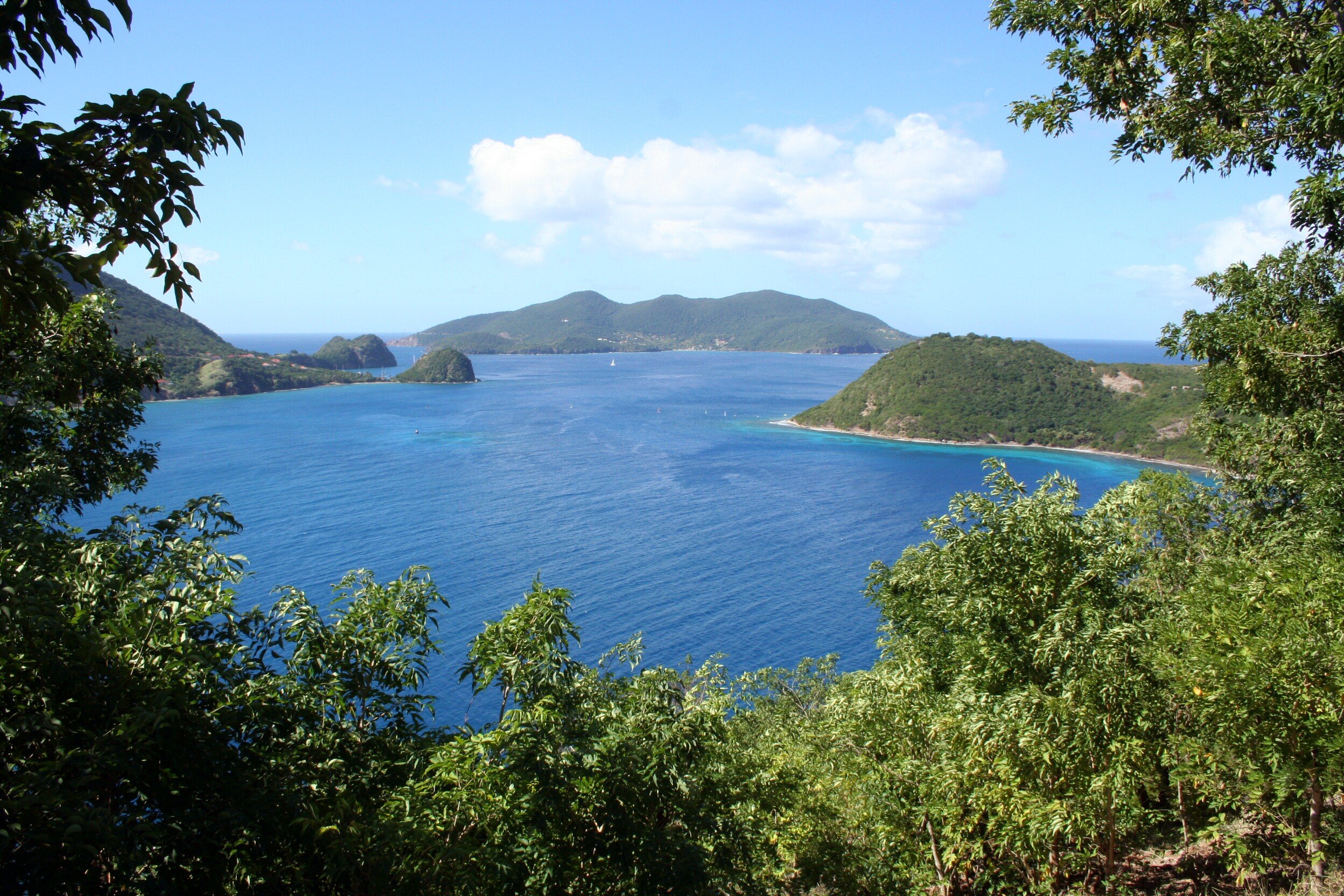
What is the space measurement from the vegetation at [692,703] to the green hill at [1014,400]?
8344 cm

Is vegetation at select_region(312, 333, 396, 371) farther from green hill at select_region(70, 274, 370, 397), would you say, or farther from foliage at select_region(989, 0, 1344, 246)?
foliage at select_region(989, 0, 1344, 246)

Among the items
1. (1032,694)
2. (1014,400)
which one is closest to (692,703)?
(1032,694)

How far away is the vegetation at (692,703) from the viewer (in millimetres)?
4168

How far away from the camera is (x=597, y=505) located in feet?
182

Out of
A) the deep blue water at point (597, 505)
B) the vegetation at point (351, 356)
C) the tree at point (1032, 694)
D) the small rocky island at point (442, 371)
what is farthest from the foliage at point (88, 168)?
the vegetation at point (351, 356)

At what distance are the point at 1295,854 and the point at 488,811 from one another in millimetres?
8203

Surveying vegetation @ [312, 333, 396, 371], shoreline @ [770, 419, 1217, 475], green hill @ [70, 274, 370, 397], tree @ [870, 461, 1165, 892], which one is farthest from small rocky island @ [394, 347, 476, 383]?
tree @ [870, 461, 1165, 892]

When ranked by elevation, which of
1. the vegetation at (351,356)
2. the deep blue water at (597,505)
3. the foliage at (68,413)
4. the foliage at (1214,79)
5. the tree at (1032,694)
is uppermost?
the vegetation at (351,356)

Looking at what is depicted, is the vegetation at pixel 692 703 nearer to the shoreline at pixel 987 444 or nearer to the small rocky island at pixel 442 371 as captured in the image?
the shoreline at pixel 987 444

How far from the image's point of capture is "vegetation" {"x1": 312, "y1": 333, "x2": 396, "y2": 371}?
176 metres

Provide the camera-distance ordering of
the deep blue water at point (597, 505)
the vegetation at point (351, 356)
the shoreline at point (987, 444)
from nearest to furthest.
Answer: the deep blue water at point (597, 505), the shoreline at point (987, 444), the vegetation at point (351, 356)

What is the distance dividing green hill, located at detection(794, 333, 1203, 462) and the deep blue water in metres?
5.42

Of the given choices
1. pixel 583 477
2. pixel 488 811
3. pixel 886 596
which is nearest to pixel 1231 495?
pixel 886 596

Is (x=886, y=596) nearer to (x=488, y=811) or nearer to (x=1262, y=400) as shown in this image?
(x=1262, y=400)
